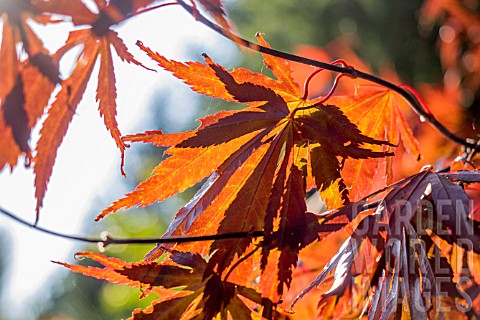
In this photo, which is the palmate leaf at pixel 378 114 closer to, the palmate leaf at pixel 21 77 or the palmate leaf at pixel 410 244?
the palmate leaf at pixel 410 244

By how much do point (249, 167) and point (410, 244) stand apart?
15cm

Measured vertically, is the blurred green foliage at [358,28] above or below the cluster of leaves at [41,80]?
above

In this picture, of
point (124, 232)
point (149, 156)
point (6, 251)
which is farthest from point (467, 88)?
point (6, 251)

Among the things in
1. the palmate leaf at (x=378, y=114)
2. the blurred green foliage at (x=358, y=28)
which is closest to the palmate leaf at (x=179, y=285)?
the palmate leaf at (x=378, y=114)

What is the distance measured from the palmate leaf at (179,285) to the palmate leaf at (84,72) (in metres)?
0.08

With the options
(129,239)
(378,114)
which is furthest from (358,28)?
(129,239)

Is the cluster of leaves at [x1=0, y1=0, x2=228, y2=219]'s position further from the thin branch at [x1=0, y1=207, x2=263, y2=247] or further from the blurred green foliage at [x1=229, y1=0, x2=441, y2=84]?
the blurred green foliage at [x1=229, y1=0, x2=441, y2=84]

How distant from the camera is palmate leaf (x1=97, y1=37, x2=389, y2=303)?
0.47m

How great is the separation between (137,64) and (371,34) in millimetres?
3854

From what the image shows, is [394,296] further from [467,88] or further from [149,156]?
[149,156]

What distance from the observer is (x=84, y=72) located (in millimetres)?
485

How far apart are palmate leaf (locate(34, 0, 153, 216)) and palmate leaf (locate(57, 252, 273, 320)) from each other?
0.08 meters

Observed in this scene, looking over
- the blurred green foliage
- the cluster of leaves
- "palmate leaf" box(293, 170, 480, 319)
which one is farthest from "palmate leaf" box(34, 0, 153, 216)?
the blurred green foliage

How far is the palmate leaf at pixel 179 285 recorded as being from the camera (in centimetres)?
47
